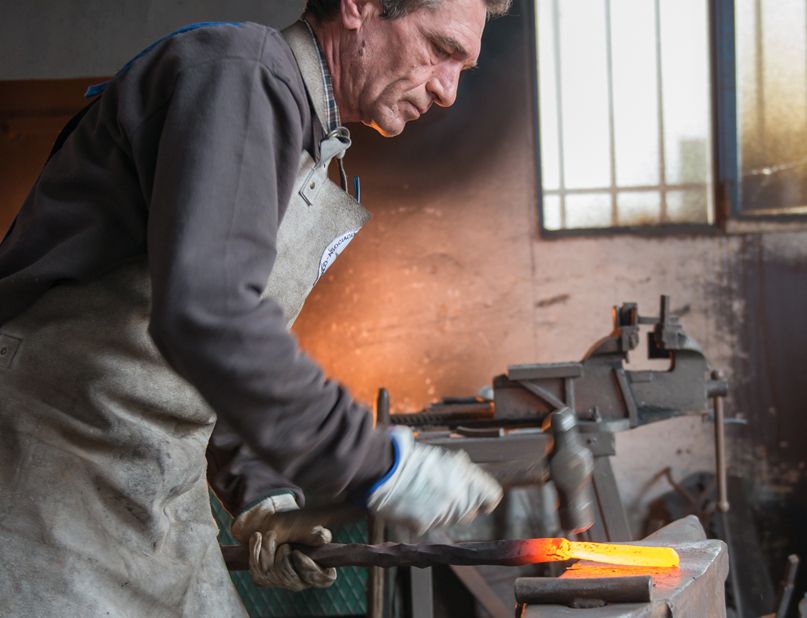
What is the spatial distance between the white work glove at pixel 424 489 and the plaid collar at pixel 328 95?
482mm

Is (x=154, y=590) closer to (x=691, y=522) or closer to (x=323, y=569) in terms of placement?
(x=323, y=569)

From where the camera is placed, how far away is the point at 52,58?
380 cm

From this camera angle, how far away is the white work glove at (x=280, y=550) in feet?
5.68

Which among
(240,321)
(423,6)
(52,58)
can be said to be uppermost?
(52,58)

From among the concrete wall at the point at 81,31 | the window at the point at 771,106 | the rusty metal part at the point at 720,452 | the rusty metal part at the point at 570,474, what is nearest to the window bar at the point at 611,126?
the window at the point at 771,106

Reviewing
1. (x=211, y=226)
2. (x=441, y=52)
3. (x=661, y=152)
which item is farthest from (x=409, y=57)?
(x=661, y=152)

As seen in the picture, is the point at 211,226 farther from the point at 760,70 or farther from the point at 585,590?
the point at 760,70

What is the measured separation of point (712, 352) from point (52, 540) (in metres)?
4.14

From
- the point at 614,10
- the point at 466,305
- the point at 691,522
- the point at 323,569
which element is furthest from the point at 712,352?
the point at 323,569

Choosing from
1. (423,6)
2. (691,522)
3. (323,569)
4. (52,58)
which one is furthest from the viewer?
(52,58)

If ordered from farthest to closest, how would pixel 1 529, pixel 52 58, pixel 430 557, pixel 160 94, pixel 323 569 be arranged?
pixel 52 58 → pixel 323 569 → pixel 430 557 → pixel 1 529 → pixel 160 94

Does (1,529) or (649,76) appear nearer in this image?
(1,529)

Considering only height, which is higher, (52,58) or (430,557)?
(52,58)

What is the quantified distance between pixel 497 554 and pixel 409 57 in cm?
80
